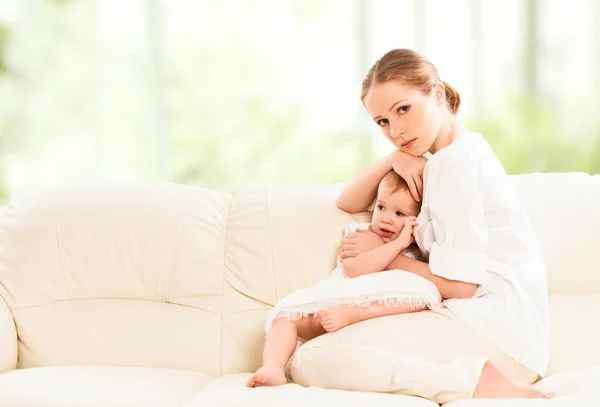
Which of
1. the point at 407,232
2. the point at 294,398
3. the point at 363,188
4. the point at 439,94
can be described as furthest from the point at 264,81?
the point at 294,398

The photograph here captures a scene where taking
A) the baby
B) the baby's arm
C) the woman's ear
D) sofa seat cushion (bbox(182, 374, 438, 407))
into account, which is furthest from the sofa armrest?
the woman's ear

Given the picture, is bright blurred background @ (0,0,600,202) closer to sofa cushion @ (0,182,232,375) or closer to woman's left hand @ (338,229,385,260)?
sofa cushion @ (0,182,232,375)

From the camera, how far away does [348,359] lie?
172cm

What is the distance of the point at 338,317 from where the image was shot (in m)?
1.88

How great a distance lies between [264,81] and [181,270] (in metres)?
1.14

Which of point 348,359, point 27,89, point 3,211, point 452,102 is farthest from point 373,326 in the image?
point 27,89

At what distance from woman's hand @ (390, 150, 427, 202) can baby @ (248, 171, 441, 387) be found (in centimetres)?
7

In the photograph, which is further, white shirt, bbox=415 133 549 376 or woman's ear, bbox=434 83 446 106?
woman's ear, bbox=434 83 446 106

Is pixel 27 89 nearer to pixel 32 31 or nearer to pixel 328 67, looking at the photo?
pixel 32 31

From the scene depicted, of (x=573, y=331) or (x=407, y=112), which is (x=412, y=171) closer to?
(x=407, y=112)

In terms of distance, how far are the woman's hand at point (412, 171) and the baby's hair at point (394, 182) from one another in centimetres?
2

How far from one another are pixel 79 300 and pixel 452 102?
121 centimetres

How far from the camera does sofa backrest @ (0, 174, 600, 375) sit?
208 centimetres

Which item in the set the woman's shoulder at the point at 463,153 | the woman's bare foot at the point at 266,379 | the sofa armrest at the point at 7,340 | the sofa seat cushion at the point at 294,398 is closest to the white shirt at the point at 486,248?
the woman's shoulder at the point at 463,153
